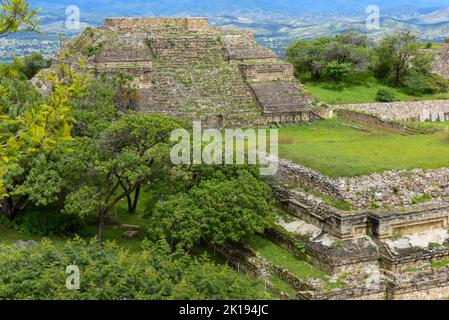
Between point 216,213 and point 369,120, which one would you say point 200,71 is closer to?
point 369,120

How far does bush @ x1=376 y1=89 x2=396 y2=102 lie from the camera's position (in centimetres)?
3055

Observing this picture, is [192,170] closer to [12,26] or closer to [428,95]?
[12,26]

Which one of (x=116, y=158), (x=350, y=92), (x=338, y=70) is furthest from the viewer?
(x=338, y=70)

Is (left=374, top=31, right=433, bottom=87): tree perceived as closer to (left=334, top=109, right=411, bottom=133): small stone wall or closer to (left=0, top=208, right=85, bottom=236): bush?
(left=334, top=109, right=411, bottom=133): small stone wall

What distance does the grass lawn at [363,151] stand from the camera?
51.1ft

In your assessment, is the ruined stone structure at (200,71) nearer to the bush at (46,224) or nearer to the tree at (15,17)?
the bush at (46,224)

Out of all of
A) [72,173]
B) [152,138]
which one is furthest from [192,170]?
[72,173]

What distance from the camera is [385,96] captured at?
3059cm

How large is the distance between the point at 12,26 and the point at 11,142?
5.16 feet

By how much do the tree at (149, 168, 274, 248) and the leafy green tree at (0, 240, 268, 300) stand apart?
250 centimetres

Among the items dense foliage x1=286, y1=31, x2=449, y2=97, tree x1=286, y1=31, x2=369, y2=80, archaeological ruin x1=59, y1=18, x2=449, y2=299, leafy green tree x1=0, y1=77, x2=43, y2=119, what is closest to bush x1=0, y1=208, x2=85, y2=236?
leafy green tree x1=0, y1=77, x2=43, y2=119

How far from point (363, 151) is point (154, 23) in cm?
1698

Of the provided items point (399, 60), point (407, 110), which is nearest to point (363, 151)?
point (407, 110)

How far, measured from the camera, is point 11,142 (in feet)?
25.5
